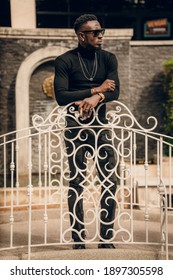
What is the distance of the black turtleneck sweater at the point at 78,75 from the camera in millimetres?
5359

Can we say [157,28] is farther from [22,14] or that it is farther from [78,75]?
[78,75]

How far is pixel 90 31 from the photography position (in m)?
5.34

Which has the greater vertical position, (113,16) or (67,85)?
(113,16)

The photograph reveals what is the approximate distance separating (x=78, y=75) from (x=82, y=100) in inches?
8.2

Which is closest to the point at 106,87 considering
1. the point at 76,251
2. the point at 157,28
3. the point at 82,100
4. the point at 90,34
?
the point at 82,100

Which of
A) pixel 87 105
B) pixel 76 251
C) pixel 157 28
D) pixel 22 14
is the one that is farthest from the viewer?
pixel 157 28

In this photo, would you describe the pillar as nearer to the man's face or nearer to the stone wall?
the stone wall

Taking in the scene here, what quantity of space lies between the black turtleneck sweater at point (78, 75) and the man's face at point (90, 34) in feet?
0.23

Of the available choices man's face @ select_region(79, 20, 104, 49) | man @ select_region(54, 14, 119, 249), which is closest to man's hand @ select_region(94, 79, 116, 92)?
man @ select_region(54, 14, 119, 249)

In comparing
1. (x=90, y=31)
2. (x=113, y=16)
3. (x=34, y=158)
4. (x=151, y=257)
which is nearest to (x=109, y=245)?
(x=151, y=257)

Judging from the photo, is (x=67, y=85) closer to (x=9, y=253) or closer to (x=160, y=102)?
(x=9, y=253)

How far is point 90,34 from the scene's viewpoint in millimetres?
5352

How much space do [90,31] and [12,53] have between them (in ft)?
19.9

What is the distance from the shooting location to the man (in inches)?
211
